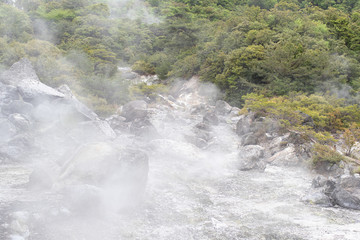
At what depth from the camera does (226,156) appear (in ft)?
34.1

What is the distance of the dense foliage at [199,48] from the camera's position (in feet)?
58.4

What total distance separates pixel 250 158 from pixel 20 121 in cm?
761

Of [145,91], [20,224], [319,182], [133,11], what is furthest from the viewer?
[133,11]

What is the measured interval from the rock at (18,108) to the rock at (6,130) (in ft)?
2.98

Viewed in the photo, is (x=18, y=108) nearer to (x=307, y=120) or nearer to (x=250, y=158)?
(x=250, y=158)

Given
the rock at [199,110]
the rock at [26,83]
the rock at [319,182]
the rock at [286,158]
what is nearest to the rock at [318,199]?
the rock at [319,182]

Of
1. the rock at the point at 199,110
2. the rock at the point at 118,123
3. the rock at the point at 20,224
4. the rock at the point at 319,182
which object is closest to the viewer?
the rock at the point at 20,224

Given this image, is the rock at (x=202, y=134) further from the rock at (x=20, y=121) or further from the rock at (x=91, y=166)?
the rock at (x=20, y=121)

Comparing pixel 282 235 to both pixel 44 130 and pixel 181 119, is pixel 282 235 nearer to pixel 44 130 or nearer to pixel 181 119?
pixel 44 130

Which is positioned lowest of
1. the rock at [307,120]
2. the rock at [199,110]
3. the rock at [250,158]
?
the rock at [199,110]

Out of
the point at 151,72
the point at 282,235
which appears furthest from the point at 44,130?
the point at 151,72

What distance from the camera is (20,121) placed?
34.3 ft

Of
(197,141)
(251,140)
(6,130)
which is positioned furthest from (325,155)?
(6,130)

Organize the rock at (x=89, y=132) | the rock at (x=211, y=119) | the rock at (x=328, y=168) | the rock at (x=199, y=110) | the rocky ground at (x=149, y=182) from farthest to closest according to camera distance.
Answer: the rock at (x=199, y=110)
the rock at (x=211, y=119)
the rock at (x=89, y=132)
the rock at (x=328, y=168)
the rocky ground at (x=149, y=182)
